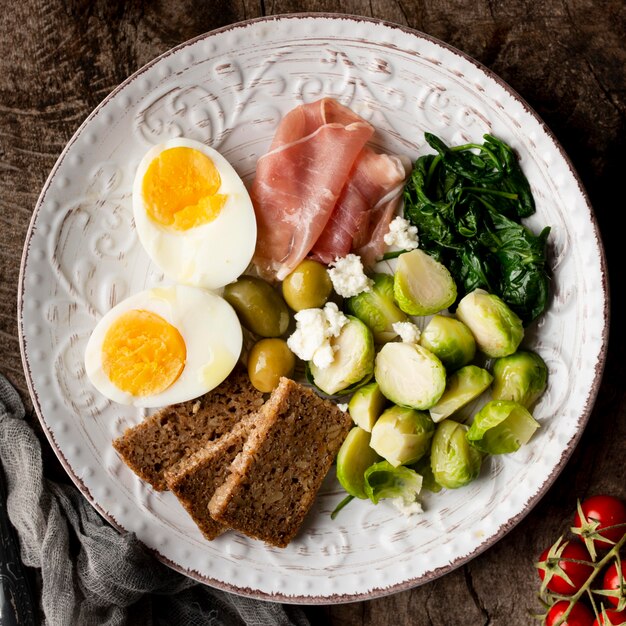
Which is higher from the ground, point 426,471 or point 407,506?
point 426,471

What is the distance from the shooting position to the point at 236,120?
146 inches

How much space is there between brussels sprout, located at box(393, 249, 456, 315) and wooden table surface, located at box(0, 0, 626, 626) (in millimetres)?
924

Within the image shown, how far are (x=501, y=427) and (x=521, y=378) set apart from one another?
0.85ft

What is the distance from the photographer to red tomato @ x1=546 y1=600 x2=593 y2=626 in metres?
3.54

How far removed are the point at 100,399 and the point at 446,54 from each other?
2.53m

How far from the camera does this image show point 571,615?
3.54m

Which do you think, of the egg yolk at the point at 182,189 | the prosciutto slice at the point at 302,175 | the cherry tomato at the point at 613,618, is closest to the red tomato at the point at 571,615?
the cherry tomato at the point at 613,618

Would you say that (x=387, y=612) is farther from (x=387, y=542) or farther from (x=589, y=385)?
(x=589, y=385)

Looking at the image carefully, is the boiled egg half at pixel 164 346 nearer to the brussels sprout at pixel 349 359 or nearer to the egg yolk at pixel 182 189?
the egg yolk at pixel 182 189

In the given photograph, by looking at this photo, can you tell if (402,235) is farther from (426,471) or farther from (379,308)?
(426,471)

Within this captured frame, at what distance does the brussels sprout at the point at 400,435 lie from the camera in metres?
3.47

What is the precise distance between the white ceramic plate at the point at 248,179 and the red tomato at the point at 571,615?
0.46 metres

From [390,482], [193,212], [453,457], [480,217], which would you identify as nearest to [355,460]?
[390,482]

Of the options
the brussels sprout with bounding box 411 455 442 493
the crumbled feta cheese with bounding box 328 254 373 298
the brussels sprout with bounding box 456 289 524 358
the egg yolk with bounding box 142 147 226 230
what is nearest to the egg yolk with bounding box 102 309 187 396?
the egg yolk with bounding box 142 147 226 230
